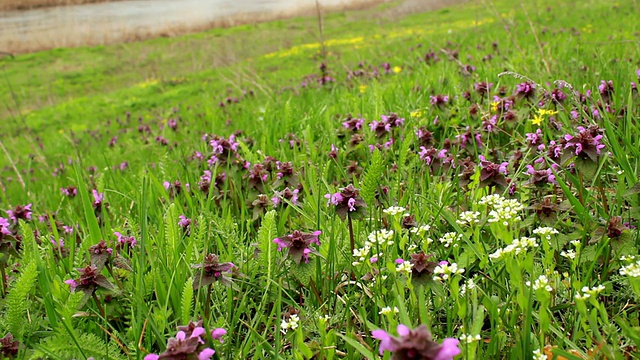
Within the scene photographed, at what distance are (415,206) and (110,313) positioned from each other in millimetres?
1339

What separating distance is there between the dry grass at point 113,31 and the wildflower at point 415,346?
3657cm

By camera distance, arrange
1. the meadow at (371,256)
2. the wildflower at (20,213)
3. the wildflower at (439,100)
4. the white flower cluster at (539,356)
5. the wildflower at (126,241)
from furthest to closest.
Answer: the wildflower at (439,100) → the wildflower at (20,213) → the wildflower at (126,241) → the meadow at (371,256) → the white flower cluster at (539,356)

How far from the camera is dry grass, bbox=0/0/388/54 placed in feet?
117

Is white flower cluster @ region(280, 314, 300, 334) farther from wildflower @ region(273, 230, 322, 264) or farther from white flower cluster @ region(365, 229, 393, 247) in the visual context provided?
white flower cluster @ region(365, 229, 393, 247)

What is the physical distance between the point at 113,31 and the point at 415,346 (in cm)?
4532

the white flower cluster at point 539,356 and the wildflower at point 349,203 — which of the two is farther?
the wildflower at point 349,203

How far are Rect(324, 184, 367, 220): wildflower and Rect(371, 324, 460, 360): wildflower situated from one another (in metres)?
0.88

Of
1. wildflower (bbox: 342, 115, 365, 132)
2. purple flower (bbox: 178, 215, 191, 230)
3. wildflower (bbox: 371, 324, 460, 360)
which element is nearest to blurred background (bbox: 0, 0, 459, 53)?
wildflower (bbox: 342, 115, 365, 132)

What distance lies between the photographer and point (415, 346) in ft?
2.72

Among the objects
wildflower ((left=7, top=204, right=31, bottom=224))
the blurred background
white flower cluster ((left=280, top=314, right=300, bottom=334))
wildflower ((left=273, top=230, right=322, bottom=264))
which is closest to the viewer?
white flower cluster ((left=280, top=314, right=300, bottom=334))

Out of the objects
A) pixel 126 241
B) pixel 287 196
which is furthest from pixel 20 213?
pixel 287 196

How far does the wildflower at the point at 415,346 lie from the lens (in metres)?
0.82

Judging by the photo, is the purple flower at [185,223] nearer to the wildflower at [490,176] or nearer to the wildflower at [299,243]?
the wildflower at [299,243]

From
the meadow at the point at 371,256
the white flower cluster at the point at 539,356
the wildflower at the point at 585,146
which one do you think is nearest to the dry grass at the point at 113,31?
the meadow at the point at 371,256
